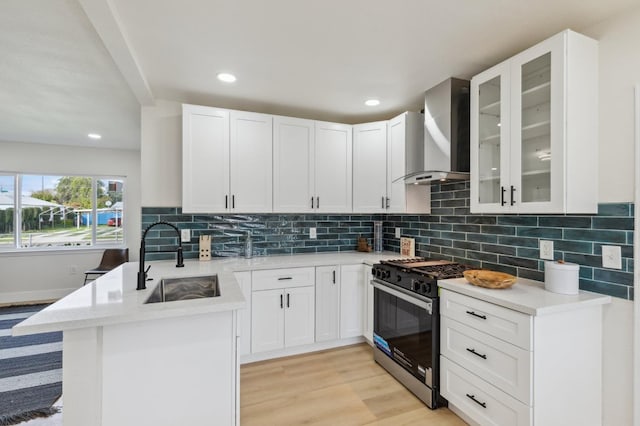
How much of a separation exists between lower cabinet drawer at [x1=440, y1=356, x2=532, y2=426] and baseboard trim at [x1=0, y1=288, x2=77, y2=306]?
5749 millimetres

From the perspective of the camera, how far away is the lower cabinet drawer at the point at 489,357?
1.61 m

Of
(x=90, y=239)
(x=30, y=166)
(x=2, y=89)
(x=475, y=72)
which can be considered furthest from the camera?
(x=90, y=239)

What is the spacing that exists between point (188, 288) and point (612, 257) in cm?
277

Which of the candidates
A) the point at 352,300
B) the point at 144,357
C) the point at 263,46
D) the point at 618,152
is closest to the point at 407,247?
the point at 352,300

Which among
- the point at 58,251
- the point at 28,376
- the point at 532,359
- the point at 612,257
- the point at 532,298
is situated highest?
the point at 612,257

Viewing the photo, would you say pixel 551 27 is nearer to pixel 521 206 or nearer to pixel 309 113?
pixel 521 206

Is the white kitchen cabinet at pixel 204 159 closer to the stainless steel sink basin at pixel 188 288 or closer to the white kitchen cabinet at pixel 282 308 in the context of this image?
the stainless steel sink basin at pixel 188 288

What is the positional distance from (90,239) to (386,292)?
5166 mm

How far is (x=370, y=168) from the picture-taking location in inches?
130

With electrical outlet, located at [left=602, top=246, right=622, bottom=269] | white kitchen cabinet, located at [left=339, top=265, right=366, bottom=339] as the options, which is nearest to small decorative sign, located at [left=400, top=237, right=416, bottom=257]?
white kitchen cabinet, located at [left=339, top=265, right=366, bottom=339]

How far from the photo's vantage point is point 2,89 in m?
2.74

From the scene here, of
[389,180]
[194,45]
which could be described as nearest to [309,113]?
[389,180]

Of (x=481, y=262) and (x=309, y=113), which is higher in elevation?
(x=309, y=113)

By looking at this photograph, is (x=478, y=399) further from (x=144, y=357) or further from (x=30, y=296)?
(x=30, y=296)
